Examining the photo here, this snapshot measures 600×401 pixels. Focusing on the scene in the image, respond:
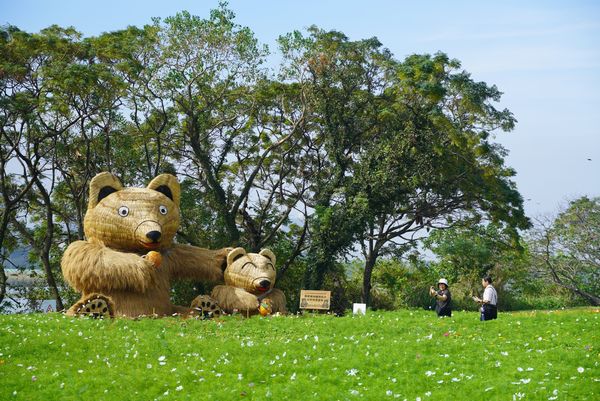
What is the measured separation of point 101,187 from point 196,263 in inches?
142

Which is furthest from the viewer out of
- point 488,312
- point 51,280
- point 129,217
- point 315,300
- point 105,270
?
point 51,280

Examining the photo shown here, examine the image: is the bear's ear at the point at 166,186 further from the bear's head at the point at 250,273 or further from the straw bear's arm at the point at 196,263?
the bear's head at the point at 250,273

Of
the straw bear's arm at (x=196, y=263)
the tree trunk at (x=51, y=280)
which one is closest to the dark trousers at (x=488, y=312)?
the straw bear's arm at (x=196, y=263)

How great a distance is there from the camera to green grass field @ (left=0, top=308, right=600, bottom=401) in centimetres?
1248

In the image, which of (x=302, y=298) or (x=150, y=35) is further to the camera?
(x=150, y=35)

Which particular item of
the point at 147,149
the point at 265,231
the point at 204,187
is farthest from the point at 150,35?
the point at 265,231

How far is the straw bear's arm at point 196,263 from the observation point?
74.8 feet

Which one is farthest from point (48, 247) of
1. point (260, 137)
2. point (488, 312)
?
point (488, 312)

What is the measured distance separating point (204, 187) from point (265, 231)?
339cm

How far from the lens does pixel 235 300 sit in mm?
22125

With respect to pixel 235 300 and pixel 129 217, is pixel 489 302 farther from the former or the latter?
pixel 129 217

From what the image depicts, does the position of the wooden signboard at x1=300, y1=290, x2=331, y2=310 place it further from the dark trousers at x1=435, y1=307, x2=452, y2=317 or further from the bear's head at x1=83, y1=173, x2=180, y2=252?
the bear's head at x1=83, y1=173, x2=180, y2=252

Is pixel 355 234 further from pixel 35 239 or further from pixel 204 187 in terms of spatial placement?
pixel 35 239

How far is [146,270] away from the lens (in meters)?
20.6
